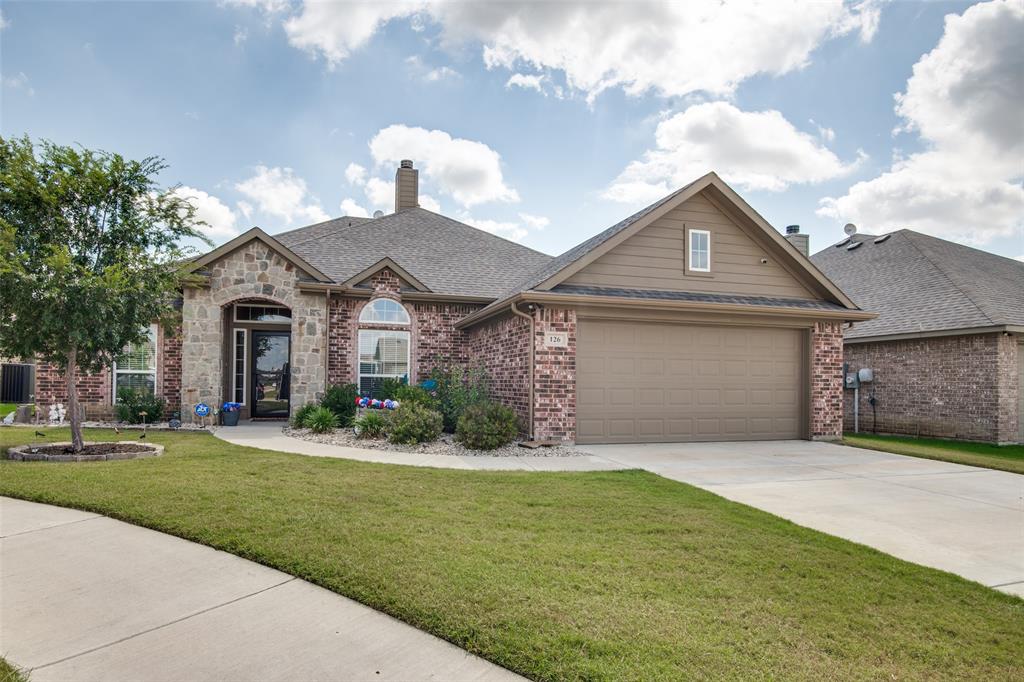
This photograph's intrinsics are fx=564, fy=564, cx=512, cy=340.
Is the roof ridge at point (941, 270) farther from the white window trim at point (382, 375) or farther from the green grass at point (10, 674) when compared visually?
the green grass at point (10, 674)

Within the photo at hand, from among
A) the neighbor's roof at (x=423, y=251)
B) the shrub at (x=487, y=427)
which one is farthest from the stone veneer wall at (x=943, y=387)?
the shrub at (x=487, y=427)

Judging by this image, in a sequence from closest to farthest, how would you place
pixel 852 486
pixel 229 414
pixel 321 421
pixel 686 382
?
pixel 852 486, pixel 321 421, pixel 686 382, pixel 229 414

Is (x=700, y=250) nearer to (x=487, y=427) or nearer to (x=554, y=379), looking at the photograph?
(x=554, y=379)

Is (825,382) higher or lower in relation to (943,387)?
higher

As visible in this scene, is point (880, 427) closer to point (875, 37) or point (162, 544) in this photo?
point (875, 37)

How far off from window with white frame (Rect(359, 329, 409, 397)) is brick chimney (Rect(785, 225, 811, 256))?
1585 centimetres

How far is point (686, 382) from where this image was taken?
38.6 ft

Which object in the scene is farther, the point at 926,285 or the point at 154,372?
the point at 926,285

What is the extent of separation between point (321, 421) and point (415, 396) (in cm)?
197

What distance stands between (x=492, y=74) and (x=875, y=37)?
814cm

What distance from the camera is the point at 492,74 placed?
1350 cm

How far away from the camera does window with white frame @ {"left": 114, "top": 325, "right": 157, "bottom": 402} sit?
13312 millimetres

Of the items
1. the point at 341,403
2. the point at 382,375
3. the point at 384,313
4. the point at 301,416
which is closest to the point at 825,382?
the point at 382,375

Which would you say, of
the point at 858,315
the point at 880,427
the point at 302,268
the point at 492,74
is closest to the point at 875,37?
the point at 858,315
